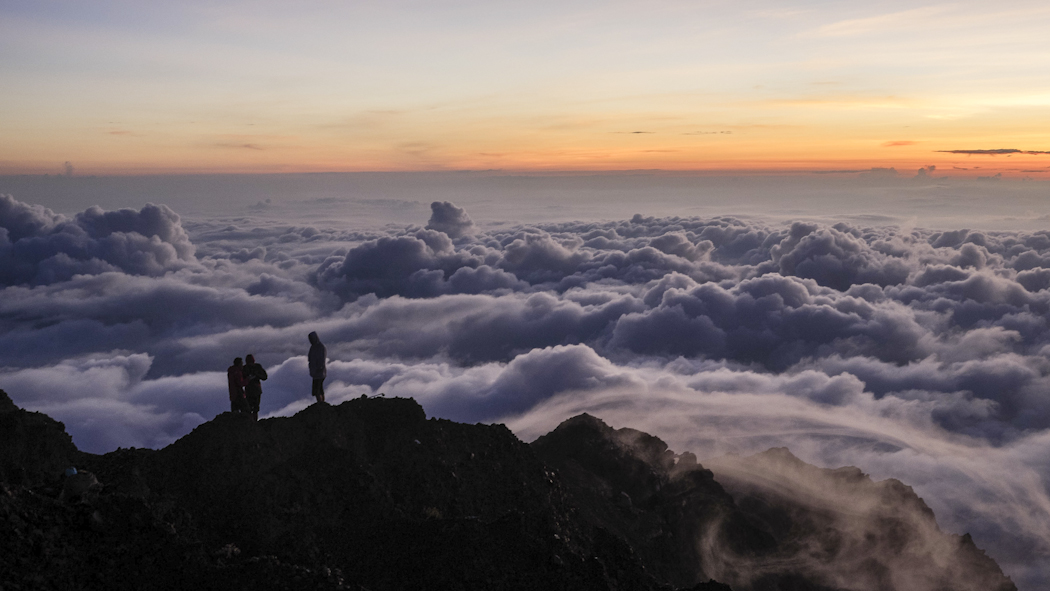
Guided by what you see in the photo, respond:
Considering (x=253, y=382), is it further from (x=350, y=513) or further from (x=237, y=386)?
(x=350, y=513)

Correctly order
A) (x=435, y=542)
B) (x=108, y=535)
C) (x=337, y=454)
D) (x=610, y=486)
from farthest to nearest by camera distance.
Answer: (x=610, y=486), (x=337, y=454), (x=435, y=542), (x=108, y=535)

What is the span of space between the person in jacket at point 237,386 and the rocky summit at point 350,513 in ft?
4.01

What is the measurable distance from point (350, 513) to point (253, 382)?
5.54m

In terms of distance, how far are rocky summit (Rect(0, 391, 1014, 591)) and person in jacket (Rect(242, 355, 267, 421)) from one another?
1221mm

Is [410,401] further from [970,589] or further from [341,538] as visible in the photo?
[970,589]

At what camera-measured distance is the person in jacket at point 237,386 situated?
19.3 meters

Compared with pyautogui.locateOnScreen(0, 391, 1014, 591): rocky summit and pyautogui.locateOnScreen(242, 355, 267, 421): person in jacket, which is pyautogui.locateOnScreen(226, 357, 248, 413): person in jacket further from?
pyautogui.locateOnScreen(0, 391, 1014, 591): rocky summit

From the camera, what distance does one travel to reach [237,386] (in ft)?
64.1

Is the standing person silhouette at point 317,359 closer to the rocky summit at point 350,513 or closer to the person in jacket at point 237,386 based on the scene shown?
the rocky summit at point 350,513

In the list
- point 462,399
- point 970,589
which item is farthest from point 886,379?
point 970,589

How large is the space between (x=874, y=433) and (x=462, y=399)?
296 feet

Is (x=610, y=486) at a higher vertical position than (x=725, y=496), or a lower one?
higher

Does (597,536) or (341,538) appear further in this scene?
(597,536)

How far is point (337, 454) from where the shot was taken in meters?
19.0
